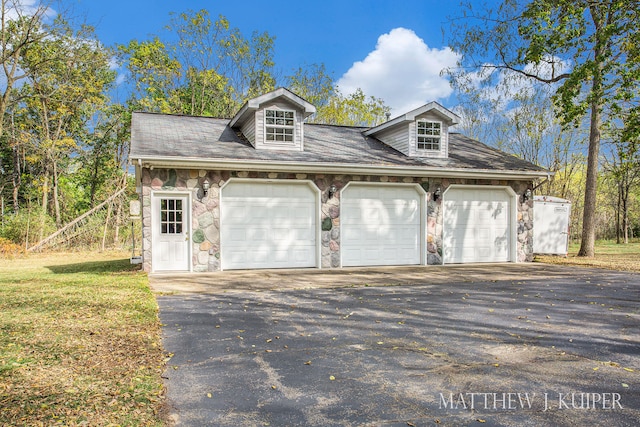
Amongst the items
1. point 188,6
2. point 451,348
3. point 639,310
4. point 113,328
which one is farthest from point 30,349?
point 188,6

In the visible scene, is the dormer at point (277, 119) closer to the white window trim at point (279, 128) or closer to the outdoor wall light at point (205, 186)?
the white window trim at point (279, 128)

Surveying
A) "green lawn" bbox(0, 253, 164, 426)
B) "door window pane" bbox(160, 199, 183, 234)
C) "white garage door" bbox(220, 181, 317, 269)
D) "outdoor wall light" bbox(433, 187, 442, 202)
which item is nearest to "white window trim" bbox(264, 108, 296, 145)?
"white garage door" bbox(220, 181, 317, 269)

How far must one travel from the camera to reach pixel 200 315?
19.5 feet

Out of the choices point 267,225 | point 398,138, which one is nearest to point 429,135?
point 398,138

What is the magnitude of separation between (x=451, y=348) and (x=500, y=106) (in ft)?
45.5

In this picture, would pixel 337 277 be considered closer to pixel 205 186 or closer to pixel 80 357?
pixel 205 186

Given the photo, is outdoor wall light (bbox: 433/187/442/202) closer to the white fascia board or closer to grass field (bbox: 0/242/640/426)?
the white fascia board

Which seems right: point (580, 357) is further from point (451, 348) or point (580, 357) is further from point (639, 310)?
point (639, 310)

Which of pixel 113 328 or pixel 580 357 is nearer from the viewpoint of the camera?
pixel 580 357

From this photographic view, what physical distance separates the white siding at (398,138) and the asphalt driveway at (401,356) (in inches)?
246

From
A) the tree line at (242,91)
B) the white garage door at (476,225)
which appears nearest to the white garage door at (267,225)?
the white garage door at (476,225)

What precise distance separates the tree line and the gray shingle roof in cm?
247

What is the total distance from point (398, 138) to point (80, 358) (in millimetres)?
11352

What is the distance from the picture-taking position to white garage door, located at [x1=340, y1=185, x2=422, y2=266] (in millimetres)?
11906
